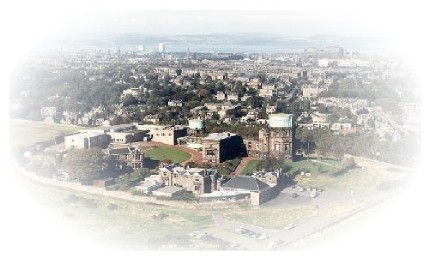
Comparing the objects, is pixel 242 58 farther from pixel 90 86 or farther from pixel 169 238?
pixel 169 238

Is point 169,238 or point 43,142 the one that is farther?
point 43,142

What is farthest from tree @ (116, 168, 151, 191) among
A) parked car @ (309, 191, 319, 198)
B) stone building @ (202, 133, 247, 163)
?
parked car @ (309, 191, 319, 198)

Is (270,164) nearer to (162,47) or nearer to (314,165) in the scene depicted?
(314,165)

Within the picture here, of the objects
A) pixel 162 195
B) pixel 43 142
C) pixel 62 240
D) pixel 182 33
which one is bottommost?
pixel 62 240

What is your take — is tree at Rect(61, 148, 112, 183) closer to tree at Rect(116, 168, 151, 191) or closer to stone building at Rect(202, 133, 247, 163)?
tree at Rect(116, 168, 151, 191)

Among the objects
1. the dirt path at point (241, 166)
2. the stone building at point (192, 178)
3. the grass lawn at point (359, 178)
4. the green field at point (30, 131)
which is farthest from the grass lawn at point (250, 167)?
the green field at point (30, 131)

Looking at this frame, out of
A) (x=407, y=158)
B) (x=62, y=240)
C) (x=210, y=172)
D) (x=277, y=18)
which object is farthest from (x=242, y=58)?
(x=62, y=240)

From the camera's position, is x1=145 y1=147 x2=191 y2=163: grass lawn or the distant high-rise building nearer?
A: x1=145 y1=147 x2=191 y2=163: grass lawn

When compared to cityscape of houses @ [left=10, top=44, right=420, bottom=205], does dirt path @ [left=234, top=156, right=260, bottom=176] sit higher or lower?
lower
